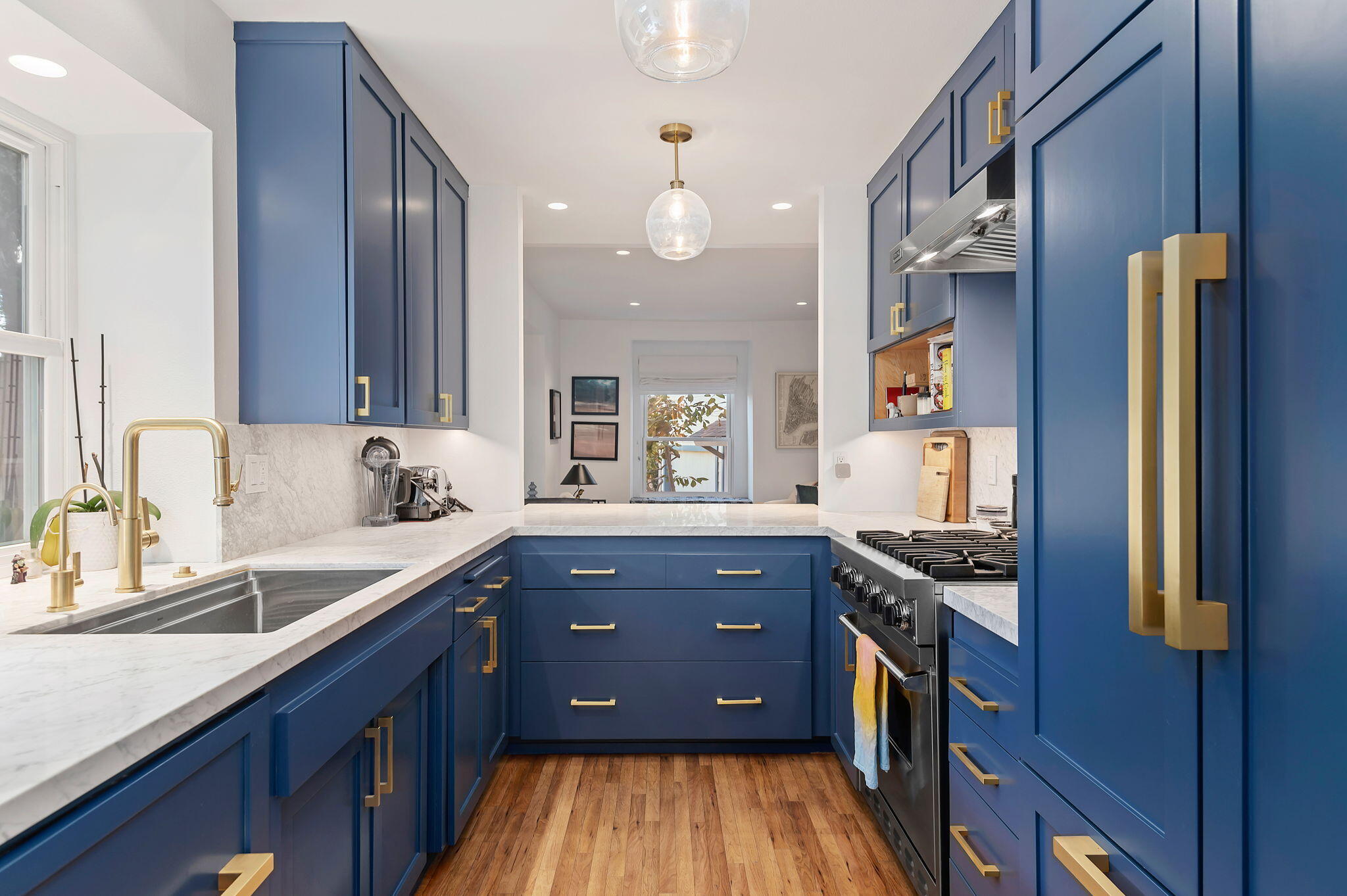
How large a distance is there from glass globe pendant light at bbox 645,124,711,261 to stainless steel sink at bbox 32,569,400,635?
1.47 meters

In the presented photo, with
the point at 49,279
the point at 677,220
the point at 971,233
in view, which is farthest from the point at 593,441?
the point at 971,233

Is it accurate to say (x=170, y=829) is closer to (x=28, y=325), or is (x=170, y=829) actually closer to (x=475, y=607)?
(x=475, y=607)

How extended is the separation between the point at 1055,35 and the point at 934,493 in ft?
7.18

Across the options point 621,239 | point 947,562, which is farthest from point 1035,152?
point 621,239

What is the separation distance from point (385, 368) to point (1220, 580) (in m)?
2.25

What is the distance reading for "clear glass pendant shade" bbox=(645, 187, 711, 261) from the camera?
265cm

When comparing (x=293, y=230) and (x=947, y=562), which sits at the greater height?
(x=293, y=230)

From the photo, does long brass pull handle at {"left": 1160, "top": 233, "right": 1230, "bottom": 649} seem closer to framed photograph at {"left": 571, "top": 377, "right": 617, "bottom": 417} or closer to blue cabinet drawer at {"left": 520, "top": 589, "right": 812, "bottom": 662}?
blue cabinet drawer at {"left": 520, "top": 589, "right": 812, "bottom": 662}

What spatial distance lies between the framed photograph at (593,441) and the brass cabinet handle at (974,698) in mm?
6638

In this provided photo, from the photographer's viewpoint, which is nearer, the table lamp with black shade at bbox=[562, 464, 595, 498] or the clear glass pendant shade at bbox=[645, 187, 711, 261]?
the clear glass pendant shade at bbox=[645, 187, 711, 261]

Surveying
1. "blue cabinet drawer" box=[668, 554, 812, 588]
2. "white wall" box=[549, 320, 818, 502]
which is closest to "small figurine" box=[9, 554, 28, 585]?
"blue cabinet drawer" box=[668, 554, 812, 588]

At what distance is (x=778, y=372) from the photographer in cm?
822

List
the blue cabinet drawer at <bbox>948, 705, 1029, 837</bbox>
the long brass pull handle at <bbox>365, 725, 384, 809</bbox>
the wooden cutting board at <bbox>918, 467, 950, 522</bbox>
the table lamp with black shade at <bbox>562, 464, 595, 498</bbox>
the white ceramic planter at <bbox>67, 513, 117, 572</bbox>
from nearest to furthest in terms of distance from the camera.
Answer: the blue cabinet drawer at <bbox>948, 705, 1029, 837</bbox>, the long brass pull handle at <bbox>365, 725, 384, 809</bbox>, the white ceramic planter at <bbox>67, 513, 117, 572</bbox>, the wooden cutting board at <bbox>918, 467, 950, 522</bbox>, the table lamp with black shade at <bbox>562, 464, 595, 498</bbox>

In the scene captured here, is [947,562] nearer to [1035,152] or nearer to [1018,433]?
[1018,433]
